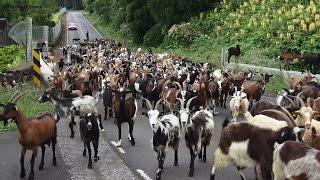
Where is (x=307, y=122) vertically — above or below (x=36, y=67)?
below

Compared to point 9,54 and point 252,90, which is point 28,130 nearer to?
point 252,90

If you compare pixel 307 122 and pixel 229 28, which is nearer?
pixel 307 122

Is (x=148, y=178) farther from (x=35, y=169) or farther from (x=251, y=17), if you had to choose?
(x=251, y=17)

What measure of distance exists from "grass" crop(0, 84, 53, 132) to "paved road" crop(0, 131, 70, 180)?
1.74 meters

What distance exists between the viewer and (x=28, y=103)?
17.6 m

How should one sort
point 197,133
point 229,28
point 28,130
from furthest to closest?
point 229,28
point 197,133
point 28,130

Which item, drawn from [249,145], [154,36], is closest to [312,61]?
[249,145]

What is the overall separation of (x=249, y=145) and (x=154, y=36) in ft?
130

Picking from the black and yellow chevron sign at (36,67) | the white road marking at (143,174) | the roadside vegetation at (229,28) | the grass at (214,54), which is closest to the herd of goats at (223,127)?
the white road marking at (143,174)

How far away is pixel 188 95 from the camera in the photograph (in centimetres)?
1512

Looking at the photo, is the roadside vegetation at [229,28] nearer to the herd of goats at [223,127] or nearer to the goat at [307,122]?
the herd of goats at [223,127]

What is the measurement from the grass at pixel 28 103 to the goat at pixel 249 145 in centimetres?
749

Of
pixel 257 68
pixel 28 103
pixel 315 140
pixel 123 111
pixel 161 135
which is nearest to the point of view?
pixel 315 140

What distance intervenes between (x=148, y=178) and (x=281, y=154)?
11.3ft
